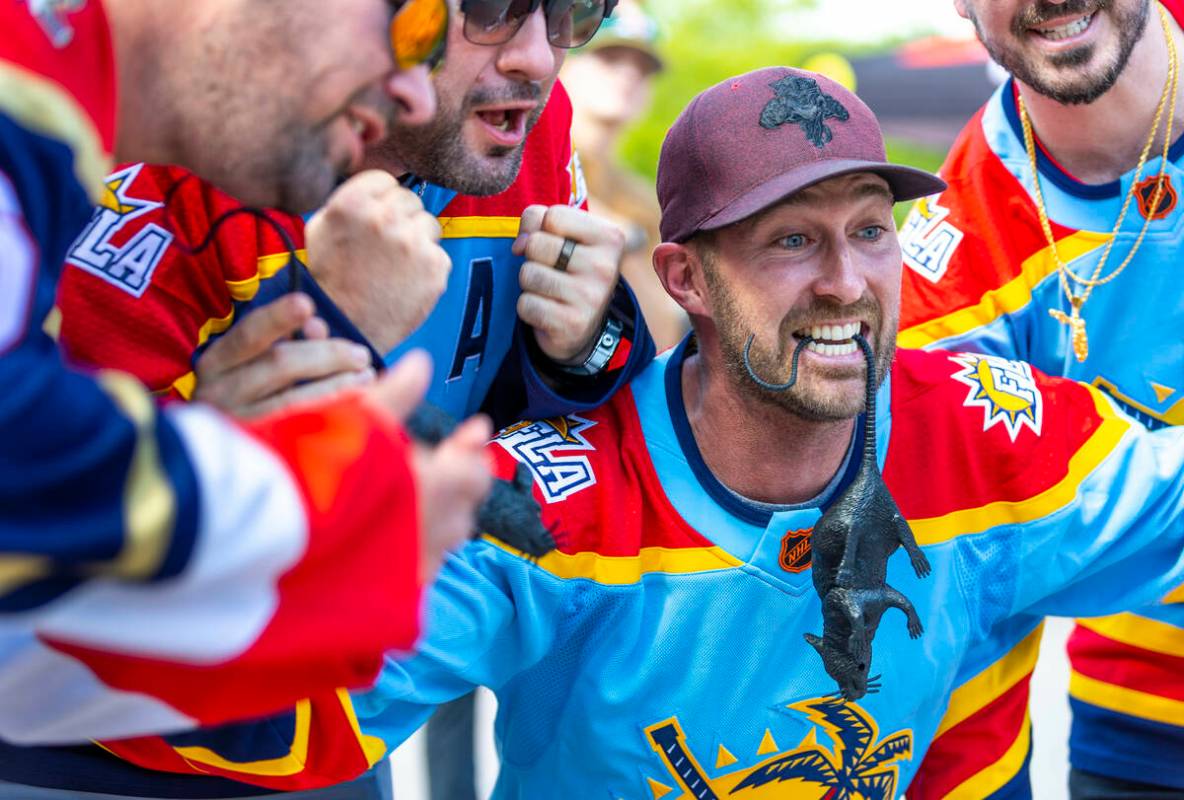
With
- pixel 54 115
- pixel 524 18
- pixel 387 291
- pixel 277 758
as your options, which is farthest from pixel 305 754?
pixel 524 18

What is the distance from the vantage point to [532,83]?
2.50 meters

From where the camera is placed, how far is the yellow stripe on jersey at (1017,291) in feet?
10.0

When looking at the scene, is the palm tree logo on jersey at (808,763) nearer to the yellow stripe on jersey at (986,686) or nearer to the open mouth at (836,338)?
the yellow stripe on jersey at (986,686)

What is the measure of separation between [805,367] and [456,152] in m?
A: 0.74

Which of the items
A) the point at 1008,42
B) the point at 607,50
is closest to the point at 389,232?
the point at 1008,42

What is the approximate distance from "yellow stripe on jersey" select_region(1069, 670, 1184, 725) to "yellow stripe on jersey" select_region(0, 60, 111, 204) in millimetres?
2710

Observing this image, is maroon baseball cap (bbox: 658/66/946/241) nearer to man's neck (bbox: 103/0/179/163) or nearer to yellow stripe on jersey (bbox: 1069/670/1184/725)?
man's neck (bbox: 103/0/179/163)

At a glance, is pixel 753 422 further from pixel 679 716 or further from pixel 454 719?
pixel 454 719

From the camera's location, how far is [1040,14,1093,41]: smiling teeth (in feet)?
9.71

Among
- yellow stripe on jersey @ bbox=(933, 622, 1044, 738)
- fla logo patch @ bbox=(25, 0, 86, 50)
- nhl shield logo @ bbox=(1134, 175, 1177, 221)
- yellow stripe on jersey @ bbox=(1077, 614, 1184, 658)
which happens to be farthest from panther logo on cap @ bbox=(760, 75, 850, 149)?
yellow stripe on jersey @ bbox=(1077, 614, 1184, 658)

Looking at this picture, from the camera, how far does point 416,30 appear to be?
1.70 metres

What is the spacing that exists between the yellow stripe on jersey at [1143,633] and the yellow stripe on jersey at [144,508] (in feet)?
8.47

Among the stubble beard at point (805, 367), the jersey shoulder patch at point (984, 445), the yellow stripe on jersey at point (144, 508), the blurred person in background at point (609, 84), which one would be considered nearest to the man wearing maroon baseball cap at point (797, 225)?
the stubble beard at point (805, 367)

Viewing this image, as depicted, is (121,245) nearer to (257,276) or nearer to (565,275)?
(257,276)
